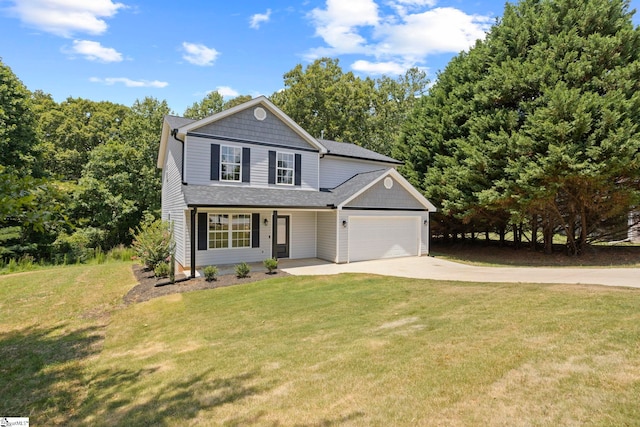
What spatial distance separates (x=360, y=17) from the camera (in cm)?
1505

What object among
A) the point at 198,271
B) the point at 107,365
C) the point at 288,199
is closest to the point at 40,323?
the point at 107,365

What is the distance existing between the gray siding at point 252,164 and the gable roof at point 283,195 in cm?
→ 33

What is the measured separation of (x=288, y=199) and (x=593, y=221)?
647 inches

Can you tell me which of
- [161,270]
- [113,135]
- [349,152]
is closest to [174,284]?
[161,270]

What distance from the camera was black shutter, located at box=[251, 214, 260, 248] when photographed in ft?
49.0

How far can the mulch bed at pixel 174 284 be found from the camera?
33.2 ft

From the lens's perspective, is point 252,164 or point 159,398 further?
point 252,164

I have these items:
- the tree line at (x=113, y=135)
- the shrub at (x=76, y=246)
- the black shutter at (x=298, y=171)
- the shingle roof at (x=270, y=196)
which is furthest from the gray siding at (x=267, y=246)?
the shrub at (x=76, y=246)

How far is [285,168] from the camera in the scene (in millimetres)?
15906

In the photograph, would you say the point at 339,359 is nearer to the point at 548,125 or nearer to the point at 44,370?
the point at 44,370

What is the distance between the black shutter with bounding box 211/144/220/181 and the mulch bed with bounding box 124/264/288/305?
447 centimetres

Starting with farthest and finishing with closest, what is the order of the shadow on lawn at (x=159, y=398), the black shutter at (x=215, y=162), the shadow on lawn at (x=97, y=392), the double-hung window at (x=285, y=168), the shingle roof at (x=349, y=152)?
the shingle roof at (x=349, y=152) < the double-hung window at (x=285, y=168) < the black shutter at (x=215, y=162) < the shadow on lawn at (x=97, y=392) < the shadow on lawn at (x=159, y=398)

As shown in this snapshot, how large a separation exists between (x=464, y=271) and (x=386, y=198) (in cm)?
516

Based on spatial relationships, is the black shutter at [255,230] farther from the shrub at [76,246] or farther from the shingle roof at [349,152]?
the shrub at [76,246]
